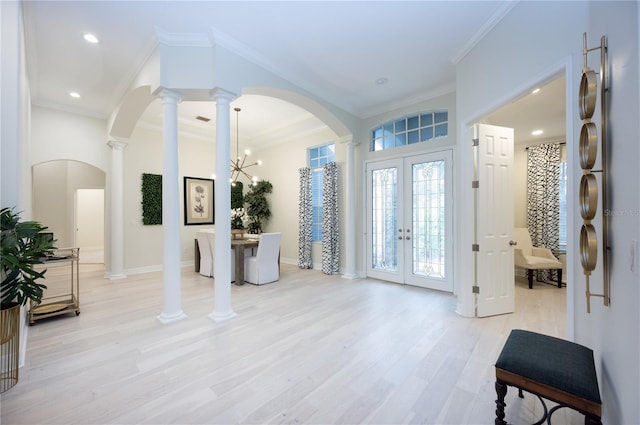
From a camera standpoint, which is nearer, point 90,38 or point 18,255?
point 18,255

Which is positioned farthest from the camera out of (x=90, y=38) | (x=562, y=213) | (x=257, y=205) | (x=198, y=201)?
(x=257, y=205)

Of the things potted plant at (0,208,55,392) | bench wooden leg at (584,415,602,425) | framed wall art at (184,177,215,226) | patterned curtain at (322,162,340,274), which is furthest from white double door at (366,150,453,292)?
potted plant at (0,208,55,392)

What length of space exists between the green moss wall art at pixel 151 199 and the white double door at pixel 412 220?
466cm

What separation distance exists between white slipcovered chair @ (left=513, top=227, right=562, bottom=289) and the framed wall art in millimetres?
6594

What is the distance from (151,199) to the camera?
5934 mm

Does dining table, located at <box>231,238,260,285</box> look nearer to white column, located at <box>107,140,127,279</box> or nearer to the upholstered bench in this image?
white column, located at <box>107,140,127,279</box>

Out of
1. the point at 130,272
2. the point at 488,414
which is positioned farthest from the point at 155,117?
the point at 488,414

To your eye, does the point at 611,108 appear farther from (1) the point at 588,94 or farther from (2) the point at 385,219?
(2) the point at 385,219

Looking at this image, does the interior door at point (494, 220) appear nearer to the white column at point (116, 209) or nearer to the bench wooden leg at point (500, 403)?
the bench wooden leg at point (500, 403)

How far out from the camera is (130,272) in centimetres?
561

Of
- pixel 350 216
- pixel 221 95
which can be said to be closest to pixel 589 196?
pixel 221 95

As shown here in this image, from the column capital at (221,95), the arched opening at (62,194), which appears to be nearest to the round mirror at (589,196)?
the column capital at (221,95)

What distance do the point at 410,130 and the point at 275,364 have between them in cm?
424

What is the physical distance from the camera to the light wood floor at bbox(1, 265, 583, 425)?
1.75m
